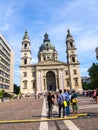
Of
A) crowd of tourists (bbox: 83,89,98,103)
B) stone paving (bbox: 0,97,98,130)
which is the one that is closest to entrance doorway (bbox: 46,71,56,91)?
crowd of tourists (bbox: 83,89,98,103)

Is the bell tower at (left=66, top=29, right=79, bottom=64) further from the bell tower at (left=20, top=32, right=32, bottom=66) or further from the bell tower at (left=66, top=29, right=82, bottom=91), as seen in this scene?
the bell tower at (left=20, top=32, right=32, bottom=66)

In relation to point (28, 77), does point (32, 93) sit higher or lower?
lower

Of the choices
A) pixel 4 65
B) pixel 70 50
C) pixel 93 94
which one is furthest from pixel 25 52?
pixel 93 94

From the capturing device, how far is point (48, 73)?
102 m

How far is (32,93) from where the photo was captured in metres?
94.9

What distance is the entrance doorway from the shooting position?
333 feet

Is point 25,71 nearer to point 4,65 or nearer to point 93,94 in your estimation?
point 4,65

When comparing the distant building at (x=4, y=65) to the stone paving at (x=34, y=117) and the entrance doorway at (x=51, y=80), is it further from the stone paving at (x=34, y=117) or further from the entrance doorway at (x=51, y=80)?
the stone paving at (x=34, y=117)

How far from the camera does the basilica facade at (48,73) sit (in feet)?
316

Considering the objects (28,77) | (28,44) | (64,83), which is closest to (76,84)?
(64,83)

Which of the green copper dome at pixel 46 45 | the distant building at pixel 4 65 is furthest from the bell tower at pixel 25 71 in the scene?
the green copper dome at pixel 46 45

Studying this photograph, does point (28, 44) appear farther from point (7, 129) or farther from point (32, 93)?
point (7, 129)

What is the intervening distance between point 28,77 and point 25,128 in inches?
3521

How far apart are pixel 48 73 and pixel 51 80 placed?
3806 mm
